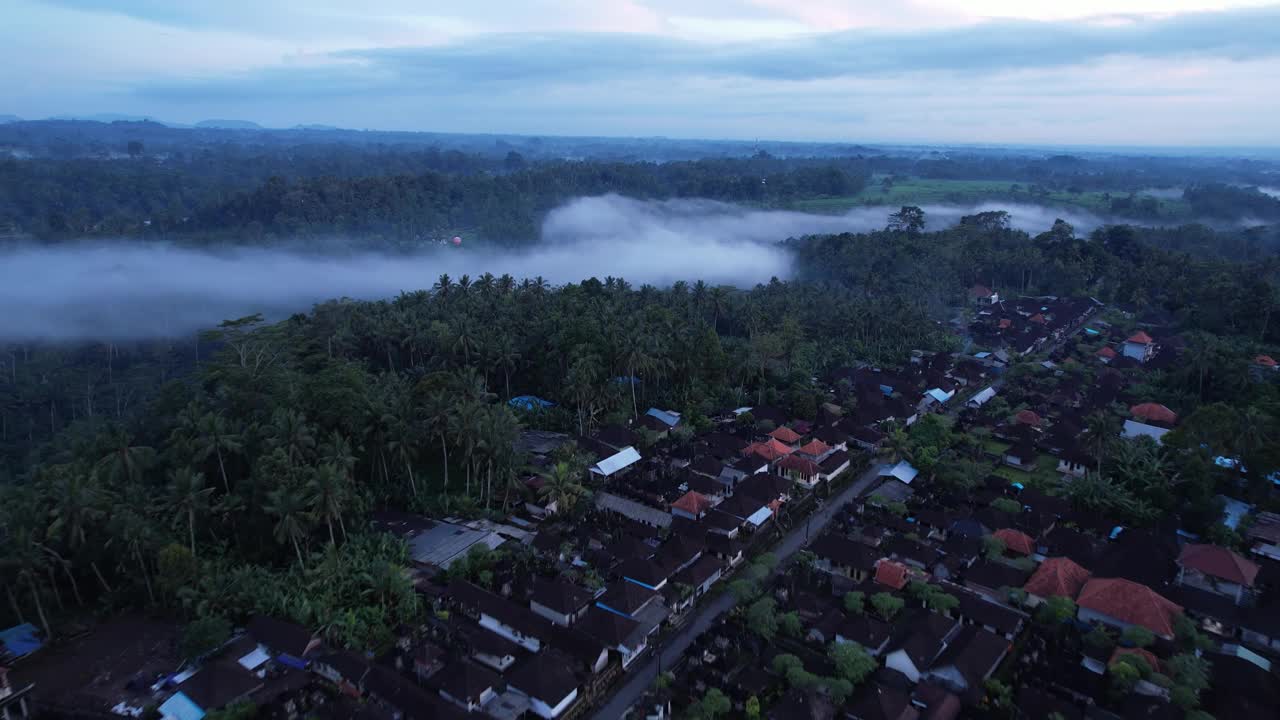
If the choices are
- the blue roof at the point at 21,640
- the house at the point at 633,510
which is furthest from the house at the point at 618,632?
the blue roof at the point at 21,640

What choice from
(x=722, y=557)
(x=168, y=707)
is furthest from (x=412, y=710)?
(x=722, y=557)

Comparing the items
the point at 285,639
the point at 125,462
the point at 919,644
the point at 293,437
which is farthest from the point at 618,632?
the point at 125,462

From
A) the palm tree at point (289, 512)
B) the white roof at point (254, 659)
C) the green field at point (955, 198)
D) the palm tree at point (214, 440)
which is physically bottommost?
the white roof at point (254, 659)

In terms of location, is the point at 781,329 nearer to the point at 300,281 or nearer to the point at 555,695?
the point at 555,695

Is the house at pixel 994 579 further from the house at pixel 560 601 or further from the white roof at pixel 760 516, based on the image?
the house at pixel 560 601

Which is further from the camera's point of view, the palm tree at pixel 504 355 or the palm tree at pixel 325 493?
the palm tree at pixel 504 355

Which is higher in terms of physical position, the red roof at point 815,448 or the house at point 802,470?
the red roof at point 815,448

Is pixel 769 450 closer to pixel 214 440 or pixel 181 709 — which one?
pixel 214 440
